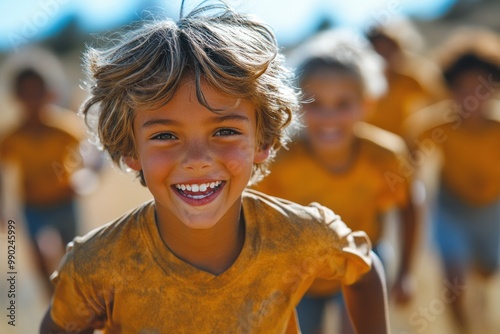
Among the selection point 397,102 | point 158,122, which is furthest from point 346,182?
point 397,102

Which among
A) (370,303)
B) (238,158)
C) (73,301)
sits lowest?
(370,303)

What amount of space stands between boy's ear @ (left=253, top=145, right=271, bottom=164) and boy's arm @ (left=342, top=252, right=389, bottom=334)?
47 cm

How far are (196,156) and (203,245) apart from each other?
336 mm

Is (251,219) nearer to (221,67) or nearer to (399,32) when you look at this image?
(221,67)

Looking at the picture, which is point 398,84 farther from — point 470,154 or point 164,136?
point 164,136

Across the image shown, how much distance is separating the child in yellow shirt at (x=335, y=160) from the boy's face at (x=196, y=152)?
1.76 meters

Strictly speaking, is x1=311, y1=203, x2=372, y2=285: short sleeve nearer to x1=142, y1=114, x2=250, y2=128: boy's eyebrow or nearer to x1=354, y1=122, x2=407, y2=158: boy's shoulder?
x1=142, y1=114, x2=250, y2=128: boy's eyebrow

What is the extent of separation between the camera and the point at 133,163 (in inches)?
106

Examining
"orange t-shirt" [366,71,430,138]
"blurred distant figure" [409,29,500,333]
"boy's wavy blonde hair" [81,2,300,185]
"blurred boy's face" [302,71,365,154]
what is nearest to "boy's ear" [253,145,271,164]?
"boy's wavy blonde hair" [81,2,300,185]

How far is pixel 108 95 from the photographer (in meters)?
2.59

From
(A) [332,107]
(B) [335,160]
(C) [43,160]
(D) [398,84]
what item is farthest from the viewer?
(D) [398,84]

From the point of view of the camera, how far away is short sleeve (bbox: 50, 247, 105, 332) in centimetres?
249

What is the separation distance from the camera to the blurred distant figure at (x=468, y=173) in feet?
19.4

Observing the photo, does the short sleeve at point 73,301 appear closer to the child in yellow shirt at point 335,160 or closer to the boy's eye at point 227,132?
the boy's eye at point 227,132
